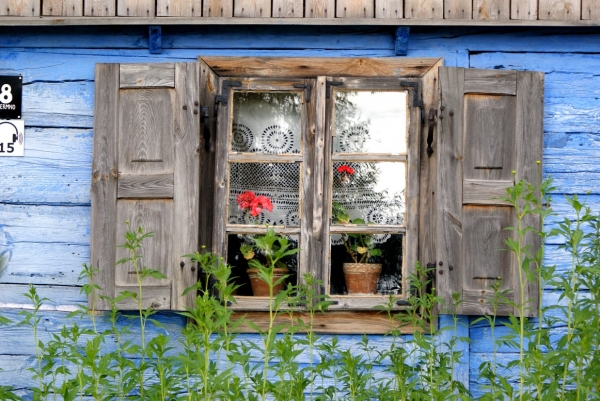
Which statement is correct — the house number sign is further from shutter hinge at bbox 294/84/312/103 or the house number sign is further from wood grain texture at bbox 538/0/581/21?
wood grain texture at bbox 538/0/581/21

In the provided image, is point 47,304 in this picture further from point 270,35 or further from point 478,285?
point 478,285

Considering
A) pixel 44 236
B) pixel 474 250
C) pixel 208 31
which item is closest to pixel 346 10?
pixel 208 31

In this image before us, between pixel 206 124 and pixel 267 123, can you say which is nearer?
pixel 206 124

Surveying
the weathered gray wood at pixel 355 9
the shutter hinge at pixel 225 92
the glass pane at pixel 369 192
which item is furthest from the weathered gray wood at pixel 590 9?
the shutter hinge at pixel 225 92

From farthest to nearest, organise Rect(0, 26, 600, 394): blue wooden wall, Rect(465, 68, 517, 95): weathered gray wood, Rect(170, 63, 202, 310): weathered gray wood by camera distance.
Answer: Rect(0, 26, 600, 394): blue wooden wall
Rect(465, 68, 517, 95): weathered gray wood
Rect(170, 63, 202, 310): weathered gray wood

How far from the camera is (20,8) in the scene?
4766 millimetres

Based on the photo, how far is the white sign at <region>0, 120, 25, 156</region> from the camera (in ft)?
15.8

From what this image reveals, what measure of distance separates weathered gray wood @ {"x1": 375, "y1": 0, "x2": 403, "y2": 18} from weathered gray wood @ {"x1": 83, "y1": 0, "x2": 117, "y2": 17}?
1.45 m

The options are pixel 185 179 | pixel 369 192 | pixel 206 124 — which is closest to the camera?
pixel 185 179

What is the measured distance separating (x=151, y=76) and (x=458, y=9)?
1.71m

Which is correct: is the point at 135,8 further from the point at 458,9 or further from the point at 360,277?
the point at 360,277

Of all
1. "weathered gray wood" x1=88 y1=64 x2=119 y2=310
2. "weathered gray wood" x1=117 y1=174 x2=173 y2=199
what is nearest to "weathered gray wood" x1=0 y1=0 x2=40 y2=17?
"weathered gray wood" x1=88 y1=64 x2=119 y2=310

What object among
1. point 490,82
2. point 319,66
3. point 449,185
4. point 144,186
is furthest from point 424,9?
point 144,186

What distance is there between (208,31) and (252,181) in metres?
0.87
